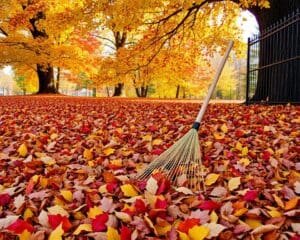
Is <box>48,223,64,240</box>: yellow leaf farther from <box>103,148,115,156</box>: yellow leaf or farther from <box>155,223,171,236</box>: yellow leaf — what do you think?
<box>103,148,115,156</box>: yellow leaf

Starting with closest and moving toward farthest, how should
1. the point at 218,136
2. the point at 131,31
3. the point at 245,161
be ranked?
the point at 245,161
the point at 218,136
the point at 131,31

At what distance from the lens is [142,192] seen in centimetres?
210

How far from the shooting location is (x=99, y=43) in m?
27.0

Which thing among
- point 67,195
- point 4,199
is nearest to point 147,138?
point 67,195

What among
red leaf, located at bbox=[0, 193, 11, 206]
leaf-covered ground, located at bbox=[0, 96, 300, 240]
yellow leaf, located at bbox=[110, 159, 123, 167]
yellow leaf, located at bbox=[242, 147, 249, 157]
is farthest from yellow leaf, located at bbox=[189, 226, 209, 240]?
yellow leaf, located at bbox=[242, 147, 249, 157]

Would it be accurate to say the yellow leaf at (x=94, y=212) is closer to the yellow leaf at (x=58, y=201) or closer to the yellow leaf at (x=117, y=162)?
the yellow leaf at (x=58, y=201)

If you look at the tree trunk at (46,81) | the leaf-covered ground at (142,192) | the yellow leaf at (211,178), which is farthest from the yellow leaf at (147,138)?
the tree trunk at (46,81)

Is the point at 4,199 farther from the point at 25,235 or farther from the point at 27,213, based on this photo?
the point at 25,235

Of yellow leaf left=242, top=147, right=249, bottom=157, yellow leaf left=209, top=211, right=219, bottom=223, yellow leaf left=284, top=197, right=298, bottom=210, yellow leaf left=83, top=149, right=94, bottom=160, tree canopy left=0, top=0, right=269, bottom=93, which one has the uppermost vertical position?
tree canopy left=0, top=0, right=269, bottom=93

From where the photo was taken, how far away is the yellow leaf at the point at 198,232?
1.49 m

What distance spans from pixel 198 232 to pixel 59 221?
0.62 m

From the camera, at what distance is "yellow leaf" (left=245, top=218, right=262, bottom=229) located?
65.2 inches

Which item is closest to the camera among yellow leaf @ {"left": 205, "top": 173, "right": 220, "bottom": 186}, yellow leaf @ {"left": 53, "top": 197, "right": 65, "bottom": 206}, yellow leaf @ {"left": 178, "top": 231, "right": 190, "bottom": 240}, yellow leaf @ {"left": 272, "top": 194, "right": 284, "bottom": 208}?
yellow leaf @ {"left": 178, "top": 231, "right": 190, "bottom": 240}

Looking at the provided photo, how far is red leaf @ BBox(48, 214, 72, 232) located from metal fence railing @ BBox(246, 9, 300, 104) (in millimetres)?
5909
